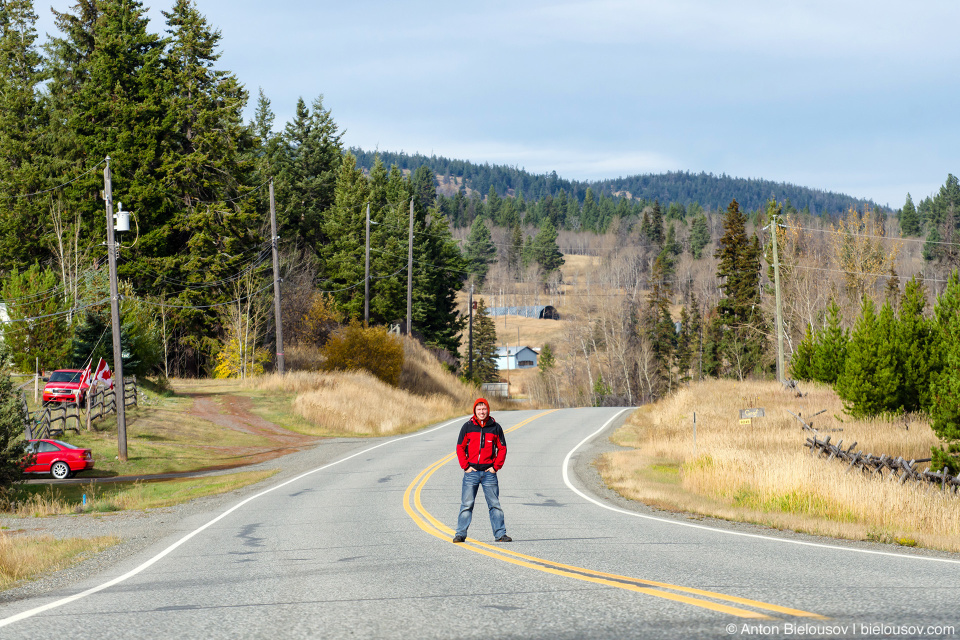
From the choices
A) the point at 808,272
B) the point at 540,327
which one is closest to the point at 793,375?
the point at 808,272

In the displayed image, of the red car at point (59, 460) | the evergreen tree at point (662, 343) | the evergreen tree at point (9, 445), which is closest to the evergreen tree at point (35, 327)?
the red car at point (59, 460)

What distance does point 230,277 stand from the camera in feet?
175

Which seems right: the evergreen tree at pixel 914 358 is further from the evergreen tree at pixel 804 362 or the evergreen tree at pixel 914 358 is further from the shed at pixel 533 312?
the shed at pixel 533 312

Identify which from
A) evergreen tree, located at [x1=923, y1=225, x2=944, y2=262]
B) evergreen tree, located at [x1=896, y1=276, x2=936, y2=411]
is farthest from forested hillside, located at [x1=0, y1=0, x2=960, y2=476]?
evergreen tree, located at [x1=923, y1=225, x2=944, y2=262]

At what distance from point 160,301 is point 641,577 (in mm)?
49319

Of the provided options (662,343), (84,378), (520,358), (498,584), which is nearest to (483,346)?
(662,343)

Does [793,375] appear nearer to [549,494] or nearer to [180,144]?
[549,494]

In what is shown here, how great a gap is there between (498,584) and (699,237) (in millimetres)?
184477

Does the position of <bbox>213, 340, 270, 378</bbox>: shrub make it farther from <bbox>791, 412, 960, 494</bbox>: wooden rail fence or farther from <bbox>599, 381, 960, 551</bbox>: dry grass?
<bbox>791, 412, 960, 494</bbox>: wooden rail fence

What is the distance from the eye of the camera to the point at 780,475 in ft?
55.0

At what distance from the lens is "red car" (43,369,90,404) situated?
3406 centimetres

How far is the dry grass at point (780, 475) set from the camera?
1345 centimetres

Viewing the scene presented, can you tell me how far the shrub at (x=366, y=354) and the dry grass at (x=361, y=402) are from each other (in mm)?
1283

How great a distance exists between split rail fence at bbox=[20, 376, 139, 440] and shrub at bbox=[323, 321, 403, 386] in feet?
50.2
